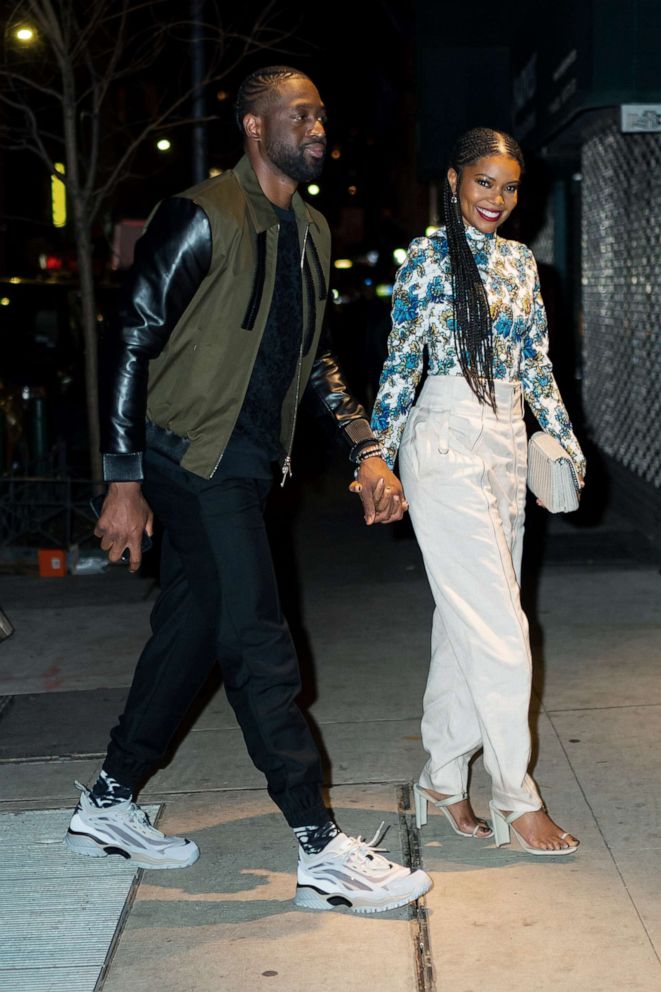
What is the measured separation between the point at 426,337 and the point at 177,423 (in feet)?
2.59

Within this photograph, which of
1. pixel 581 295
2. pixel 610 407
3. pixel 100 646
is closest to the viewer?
pixel 100 646

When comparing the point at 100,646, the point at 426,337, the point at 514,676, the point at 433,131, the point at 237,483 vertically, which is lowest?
the point at 100,646

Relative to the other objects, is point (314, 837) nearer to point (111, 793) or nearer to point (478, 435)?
point (111, 793)

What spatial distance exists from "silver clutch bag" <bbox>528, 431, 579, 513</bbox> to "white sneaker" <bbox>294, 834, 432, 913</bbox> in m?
1.11

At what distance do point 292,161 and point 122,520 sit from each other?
1054mm

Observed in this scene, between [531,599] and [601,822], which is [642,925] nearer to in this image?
[601,822]

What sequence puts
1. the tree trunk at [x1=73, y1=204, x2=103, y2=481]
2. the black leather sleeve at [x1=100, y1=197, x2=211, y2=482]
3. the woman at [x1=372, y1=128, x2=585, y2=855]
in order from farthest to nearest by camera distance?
1. the tree trunk at [x1=73, y1=204, x2=103, y2=481]
2. the woman at [x1=372, y1=128, x2=585, y2=855]
3. the black leather sleeve at [x1=100, y1=197, x2=211, y2=482]

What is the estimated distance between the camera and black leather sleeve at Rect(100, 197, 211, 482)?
11.4ft

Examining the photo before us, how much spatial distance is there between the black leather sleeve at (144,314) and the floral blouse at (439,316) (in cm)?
69

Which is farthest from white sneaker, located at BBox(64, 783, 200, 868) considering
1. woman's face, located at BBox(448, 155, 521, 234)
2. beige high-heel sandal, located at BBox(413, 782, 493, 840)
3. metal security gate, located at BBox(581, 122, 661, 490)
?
metal security gate, located at BBox(581, 122, 661, 490)

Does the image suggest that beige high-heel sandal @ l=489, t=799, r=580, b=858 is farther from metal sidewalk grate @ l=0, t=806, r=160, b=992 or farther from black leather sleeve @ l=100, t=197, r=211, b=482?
black leather sleeve @ l=100, t=197, r=211, b=482

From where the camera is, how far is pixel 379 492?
3.72 m

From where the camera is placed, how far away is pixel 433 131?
52.1ft

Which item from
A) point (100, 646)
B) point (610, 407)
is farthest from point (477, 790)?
point (610, 407)
